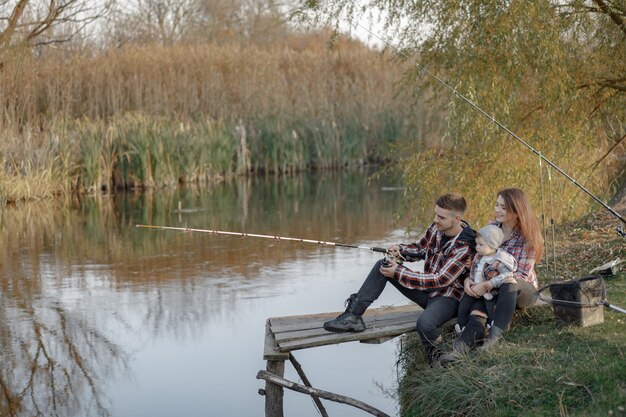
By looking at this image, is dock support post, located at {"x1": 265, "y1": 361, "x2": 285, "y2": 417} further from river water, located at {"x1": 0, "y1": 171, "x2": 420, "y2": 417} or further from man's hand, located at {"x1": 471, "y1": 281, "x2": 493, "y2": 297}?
man's hand, located at {"x1": 471, "y1": 281, "x2": 493, "y2": 297}

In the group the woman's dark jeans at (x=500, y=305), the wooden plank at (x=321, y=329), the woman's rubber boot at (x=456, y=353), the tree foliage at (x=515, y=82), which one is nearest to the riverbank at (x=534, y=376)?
the woman's rubber boot at (x=456, y=353)

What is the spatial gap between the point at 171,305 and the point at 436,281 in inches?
140

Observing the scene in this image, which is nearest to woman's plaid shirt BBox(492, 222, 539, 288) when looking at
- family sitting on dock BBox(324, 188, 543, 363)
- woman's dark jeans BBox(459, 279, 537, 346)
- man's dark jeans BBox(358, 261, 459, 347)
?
family sitting on dock BBox(324, 188, 543, 363)

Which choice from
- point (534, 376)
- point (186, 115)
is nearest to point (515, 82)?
point (534, 376)

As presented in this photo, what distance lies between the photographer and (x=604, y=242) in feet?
26.6

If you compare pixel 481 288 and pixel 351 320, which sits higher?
pixel 481 288

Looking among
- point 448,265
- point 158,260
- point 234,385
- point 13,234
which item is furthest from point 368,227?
point 448,265

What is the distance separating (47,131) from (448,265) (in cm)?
1353

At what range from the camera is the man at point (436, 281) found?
5.28 meters

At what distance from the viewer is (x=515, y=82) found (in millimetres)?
8648

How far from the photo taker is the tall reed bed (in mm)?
18000

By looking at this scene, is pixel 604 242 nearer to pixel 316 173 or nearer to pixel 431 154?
pixel 431 154

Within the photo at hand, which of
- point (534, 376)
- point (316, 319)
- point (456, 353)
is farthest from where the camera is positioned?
point (316, 319)

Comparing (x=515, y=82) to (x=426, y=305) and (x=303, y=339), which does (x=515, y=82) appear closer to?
(x=426, y=305)
